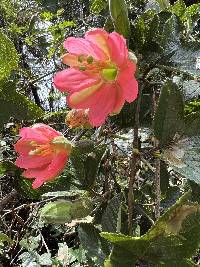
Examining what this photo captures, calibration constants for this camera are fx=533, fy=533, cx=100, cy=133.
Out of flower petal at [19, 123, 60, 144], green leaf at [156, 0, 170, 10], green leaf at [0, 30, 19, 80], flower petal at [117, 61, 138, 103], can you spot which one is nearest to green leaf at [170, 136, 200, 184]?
flower petal at [117, 61, 138, 103]

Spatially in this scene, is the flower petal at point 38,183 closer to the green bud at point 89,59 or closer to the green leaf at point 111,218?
the green leaf at point 111,218

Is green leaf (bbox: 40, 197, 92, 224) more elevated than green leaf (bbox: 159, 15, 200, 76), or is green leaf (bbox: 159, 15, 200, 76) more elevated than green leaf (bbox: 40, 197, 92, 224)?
green leaf (bbox: 159, 15, 200, 76)

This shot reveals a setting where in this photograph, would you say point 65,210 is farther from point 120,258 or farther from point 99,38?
point 99,38

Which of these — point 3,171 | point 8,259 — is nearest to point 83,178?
point 3,171

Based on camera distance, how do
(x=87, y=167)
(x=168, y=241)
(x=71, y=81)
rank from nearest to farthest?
(x=168, y=241)
(x=71, y=81)
(x=87, y=167)

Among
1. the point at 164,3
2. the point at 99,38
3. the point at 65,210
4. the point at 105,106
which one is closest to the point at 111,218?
the point at 65,210

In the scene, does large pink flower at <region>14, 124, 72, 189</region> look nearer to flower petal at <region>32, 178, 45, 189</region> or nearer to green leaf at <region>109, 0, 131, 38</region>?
flower petal at <region>32, 178, 45, 189</region>
